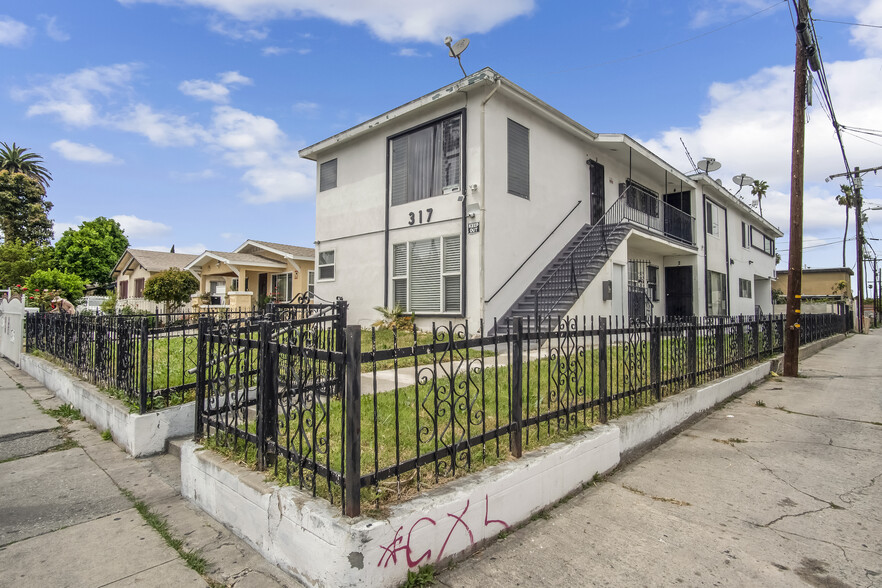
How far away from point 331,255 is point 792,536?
548 inches

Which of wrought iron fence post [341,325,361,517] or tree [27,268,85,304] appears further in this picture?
tree [27,268,85,304]

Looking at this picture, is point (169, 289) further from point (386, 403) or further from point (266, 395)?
point (266, 395)

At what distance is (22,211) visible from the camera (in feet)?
137

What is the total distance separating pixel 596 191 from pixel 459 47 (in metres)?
6.40

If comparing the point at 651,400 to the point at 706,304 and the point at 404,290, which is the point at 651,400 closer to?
the point at 404,290

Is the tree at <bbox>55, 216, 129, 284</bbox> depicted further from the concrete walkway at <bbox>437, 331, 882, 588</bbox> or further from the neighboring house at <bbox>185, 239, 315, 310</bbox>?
the concrete walkway at <bbox>437, 331, 882, 588</bbox>

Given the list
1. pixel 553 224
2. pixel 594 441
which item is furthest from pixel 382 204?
pixel 594 441

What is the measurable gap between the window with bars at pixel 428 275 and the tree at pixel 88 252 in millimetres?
38631

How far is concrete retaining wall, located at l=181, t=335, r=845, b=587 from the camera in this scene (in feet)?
Result: 7.74

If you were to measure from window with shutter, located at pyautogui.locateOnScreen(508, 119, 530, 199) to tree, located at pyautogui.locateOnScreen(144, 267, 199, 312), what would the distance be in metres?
15.8

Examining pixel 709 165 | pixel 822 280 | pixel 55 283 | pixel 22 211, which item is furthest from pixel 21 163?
pixel 822 280

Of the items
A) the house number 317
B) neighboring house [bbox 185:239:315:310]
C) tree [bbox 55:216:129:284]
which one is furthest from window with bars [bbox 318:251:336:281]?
tree [bbox 55:216:129:284]

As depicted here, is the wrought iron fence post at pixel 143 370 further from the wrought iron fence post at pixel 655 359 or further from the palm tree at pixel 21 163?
the palm tree at pixel 21 163

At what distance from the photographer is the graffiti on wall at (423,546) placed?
95.4 inches
